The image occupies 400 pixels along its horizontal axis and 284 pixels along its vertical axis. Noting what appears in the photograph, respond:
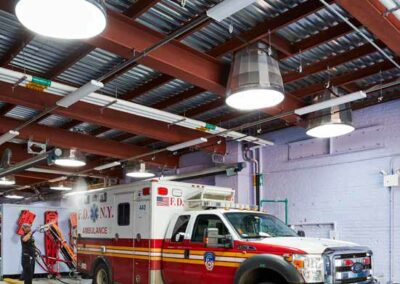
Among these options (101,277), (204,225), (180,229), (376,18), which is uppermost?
(376,18)

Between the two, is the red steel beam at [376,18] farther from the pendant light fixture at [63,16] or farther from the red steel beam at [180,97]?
the red steel beam at [180,97]

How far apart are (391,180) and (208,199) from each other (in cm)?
401

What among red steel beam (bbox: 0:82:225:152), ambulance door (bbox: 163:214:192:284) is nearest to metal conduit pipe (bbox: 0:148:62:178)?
red steel beam (bbox: 0:82:225:152)

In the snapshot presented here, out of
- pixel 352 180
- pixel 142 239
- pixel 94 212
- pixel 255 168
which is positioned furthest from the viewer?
pixel 255 168

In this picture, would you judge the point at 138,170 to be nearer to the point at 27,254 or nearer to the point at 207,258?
the point at 27,254

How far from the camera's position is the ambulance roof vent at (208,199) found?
903 cm

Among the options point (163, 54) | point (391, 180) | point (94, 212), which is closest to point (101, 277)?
point (94, 212)

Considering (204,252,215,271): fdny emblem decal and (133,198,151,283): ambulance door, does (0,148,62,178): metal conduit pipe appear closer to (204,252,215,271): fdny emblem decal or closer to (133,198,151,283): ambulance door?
(133,198,151,283): ambulance door

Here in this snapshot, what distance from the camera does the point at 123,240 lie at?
966 centimetres

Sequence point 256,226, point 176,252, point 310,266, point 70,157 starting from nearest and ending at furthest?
point 310,266, point 256,226, point 176,252, point 70,157

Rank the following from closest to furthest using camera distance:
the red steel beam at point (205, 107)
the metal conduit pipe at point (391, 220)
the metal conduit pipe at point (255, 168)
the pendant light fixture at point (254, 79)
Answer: the pendant light fixture at point (254, 79) → the metal conduit pipe at point (391, 220) → the red steel beam at point (205, 107) → the metal conduit pipe at point (255, 168)

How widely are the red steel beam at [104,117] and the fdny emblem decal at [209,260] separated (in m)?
4.36

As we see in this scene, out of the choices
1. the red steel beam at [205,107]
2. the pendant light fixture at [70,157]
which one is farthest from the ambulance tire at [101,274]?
the red steel beam at [205,107]

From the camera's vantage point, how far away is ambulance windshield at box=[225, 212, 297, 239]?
7521 mm
